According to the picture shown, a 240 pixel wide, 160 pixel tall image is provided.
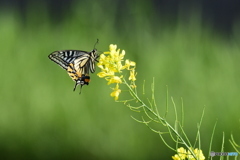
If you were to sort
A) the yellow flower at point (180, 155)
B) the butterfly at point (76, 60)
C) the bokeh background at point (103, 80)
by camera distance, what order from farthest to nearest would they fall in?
1. the bokeh background at point (103, 80)
2. the butterfly at point (76, 60)
3. the yellow flower at point (180, 155)

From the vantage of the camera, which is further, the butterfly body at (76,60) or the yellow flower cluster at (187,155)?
the butterfly body at (76,60)

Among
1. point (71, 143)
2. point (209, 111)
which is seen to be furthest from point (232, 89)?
point (71, 143)

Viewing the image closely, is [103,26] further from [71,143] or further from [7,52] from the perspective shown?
[71,143]

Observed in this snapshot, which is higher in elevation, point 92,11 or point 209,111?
point 92,11

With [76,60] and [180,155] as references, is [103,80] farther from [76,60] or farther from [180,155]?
[180,155]

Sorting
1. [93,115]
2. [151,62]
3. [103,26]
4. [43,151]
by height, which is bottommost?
[43,151]

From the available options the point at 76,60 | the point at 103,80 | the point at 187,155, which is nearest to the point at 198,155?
the point at 187,155

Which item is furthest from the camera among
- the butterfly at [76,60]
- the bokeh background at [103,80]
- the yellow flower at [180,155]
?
the bokeh background at [103,80]

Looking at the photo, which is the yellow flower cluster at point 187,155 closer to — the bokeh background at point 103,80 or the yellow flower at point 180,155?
the yellow flower at point 180,155

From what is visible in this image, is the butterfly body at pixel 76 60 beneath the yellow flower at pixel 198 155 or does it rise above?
above

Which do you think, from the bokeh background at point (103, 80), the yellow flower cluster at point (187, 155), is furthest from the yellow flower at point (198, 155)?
the bokeh background at point (103, 80)
